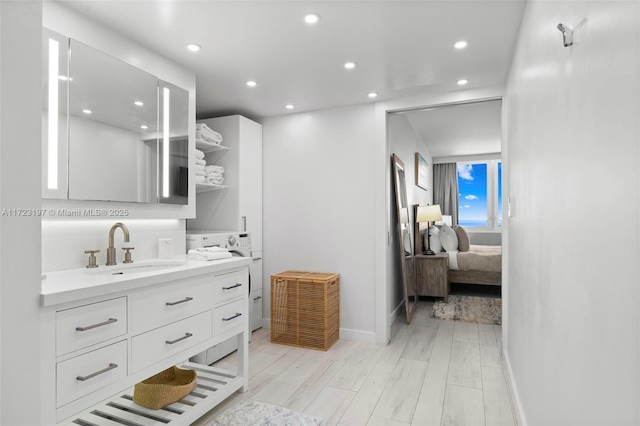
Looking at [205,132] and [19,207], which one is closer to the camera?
[19,207]

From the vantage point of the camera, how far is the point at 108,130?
90.6 inches

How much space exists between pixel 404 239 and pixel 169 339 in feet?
10.6

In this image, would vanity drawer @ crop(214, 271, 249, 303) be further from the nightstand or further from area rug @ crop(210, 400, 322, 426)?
the nightstand

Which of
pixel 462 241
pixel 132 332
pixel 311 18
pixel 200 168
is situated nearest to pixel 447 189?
pixel 462 241

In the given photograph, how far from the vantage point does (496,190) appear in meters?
7.94

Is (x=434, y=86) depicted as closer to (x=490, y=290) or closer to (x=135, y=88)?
(x=135, y=88)

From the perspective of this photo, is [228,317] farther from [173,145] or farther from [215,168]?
[215,168]

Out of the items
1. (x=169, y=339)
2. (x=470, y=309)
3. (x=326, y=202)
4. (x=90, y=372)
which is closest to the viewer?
(x=90, y=372)

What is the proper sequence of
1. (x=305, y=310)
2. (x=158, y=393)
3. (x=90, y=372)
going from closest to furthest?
(x=90, y=372), (x=158, y=393), (x=305, y=310)

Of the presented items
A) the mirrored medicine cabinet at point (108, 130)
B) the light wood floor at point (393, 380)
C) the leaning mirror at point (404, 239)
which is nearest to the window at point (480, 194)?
the leaning mirror at point (404, 239)

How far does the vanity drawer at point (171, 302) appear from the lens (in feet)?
5.90

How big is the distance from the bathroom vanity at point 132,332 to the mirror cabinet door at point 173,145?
1.68 ft

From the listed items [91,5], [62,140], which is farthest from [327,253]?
[91,5]

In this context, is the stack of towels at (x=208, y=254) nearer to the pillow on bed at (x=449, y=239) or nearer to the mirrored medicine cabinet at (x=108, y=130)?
the mirrored medicine cabinet at (x=108, y=130)
